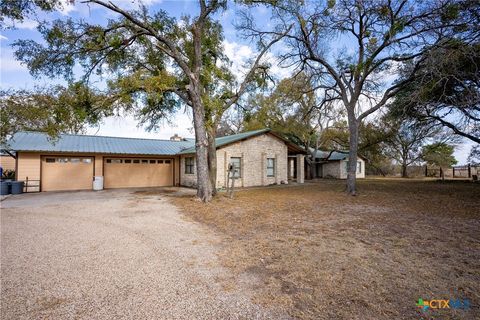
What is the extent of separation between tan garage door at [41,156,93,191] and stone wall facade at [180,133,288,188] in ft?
22.0

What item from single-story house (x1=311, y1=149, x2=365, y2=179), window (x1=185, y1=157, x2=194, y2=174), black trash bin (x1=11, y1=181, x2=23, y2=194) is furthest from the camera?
single-story house (x1=311, y1=149, x2=365, y2=179)

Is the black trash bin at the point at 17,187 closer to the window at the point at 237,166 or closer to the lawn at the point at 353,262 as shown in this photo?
the window at the point at 237,166

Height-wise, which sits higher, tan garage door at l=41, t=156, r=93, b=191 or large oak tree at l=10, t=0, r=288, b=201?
large oak tree at l=10, t=0, r=288, b=201

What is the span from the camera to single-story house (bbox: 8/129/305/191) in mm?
14867

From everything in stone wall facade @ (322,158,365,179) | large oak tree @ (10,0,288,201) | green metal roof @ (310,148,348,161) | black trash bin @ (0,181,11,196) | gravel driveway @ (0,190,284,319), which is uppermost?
large oak tree @ (10,0,288,201)

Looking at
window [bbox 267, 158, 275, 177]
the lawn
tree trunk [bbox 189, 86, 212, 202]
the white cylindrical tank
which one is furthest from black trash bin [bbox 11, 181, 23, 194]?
window [bbox 267, 158, 275, 177]

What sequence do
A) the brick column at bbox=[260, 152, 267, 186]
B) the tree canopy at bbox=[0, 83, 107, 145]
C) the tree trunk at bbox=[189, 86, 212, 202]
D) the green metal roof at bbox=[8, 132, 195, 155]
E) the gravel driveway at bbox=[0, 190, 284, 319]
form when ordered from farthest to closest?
the brick column at bbox=[260, 152, 267, 186], the green metal roof at bbox=[8, 132, 195, 155], the tree trunk at bbox=[189, 86, 212, 202], the tree canopy at bbox=[0, 83, 107, 145], the gravel driveway at bbox=[0, 190, 284, 319]

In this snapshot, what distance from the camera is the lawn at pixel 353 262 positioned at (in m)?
2.72

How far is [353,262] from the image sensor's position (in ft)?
12.5

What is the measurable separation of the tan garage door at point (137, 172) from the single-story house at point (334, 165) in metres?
17.3

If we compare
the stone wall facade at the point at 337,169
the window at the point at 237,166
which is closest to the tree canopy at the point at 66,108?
the window at the point at 237,166

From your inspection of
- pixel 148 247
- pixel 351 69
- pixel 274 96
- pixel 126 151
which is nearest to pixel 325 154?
pixel 274 96

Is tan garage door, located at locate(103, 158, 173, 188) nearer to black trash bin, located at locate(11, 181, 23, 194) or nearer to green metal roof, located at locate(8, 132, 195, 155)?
green metal roof, located at locate(8, 132, 195, 155)

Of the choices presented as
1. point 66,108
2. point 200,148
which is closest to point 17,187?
point 66,108
